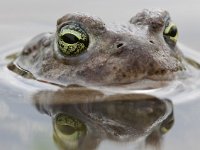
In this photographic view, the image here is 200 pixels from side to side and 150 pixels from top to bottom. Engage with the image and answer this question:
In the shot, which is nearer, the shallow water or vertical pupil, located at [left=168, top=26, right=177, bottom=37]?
the shallow water

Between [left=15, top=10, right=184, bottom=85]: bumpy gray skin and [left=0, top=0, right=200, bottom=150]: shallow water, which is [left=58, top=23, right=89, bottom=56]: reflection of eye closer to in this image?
[left=15, top=10, right=184, bottom=85]: bumpy gray skin

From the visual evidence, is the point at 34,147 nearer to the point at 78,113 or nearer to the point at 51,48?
the point at 78,113

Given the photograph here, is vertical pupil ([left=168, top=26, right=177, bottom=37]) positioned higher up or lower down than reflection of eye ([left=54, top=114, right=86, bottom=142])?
lower down

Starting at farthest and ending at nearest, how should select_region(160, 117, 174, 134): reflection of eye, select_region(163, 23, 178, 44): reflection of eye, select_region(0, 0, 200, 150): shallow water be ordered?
select_region(163, 23, 178, 44): reflection of eye → select_region(160, 117, 174, 134): reflection of eye → select_region(0, 0, 200, 150): shallow water

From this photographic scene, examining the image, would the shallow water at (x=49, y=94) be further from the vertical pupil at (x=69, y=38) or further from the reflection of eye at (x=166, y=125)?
the vertical pupil at (x=69, y=38)

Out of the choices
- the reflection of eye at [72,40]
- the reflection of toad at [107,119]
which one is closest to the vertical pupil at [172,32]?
the reflection of eye at [72,40]

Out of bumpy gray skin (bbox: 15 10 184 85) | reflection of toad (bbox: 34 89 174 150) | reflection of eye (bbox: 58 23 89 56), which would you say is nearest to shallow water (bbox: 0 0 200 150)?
reflection of toad (bbox: 34 89 174 150)

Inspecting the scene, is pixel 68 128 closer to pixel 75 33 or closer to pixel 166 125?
pixel 166 125

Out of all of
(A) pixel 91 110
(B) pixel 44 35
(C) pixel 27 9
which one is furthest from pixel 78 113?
(C) pixel 27 9
